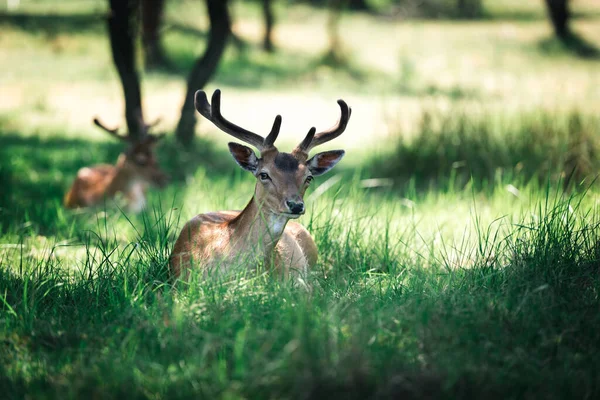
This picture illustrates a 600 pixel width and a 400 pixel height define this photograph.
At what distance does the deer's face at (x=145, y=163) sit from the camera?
1059 cm

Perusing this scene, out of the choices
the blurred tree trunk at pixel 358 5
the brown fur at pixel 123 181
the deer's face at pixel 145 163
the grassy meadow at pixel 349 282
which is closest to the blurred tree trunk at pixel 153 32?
the grassy meadow at pixel 349 282

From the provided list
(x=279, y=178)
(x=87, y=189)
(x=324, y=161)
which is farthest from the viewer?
(x=87, y=189)

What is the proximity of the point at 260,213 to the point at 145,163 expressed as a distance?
18.2 feet

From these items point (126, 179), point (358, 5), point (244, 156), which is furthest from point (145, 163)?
point (358, 5)

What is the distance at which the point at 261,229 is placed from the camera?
5.57 m

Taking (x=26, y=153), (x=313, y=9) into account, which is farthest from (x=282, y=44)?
(x=26, y=153)

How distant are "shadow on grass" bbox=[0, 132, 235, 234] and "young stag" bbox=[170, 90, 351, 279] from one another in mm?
2946

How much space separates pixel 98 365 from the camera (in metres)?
4.01

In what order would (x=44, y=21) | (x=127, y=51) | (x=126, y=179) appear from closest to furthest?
(x=126, y=179), (x=127, y=51), (x=44, y=21)

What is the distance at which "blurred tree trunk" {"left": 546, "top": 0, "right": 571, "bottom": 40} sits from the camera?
2614 cm

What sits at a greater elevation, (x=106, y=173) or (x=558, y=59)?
(x=558, y=59)

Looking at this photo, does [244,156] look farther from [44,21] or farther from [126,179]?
[44,21]

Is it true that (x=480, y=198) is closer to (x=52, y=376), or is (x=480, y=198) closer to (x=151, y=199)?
(x=151, y=199)

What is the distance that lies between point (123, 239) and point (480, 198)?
154 inches
